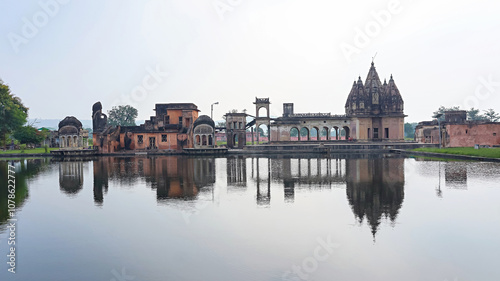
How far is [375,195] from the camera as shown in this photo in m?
16.0

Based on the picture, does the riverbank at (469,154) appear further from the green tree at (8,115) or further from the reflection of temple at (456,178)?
the green tree at (8,115)

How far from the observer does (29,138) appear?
217ft

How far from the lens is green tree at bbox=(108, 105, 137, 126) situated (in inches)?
3948

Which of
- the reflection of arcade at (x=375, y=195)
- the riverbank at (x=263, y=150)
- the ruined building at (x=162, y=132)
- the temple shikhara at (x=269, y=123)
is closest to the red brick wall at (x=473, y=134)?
the riverbank at (x=263, y=150)

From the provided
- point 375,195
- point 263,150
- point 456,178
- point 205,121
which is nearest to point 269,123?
point 263,150

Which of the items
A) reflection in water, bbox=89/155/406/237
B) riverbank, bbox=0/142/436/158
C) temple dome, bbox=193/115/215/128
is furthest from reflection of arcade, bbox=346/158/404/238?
temple dome, bbox=193/115/215/128

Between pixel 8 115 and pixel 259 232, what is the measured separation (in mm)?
67060

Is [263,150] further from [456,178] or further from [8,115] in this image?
[8,115]

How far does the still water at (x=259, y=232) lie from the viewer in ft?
26.6

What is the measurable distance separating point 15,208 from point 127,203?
4.32 meters

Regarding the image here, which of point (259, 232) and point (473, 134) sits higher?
point (473, 134)

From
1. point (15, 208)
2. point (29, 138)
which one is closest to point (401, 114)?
point (15, 208)

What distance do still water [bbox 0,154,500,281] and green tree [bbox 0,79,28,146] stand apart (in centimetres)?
5226

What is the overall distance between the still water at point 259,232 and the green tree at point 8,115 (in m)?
52.3
